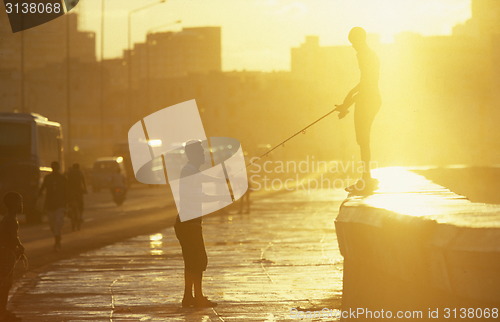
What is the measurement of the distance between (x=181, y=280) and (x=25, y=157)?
20.8 metres

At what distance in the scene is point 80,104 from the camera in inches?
6909

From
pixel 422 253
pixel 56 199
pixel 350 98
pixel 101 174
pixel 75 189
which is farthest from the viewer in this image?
pixel 101 174

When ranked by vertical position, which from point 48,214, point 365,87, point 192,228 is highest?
point 365,87

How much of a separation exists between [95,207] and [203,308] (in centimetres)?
3490

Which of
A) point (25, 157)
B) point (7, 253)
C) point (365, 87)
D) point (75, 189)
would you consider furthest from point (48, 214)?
point (365, 87)

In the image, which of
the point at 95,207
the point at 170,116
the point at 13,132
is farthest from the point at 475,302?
the point at 170,116

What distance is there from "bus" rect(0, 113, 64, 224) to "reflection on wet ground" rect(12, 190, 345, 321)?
332 inches

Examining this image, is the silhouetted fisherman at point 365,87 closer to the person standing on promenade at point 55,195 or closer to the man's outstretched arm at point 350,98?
the man's outstretched arm at point 350,98

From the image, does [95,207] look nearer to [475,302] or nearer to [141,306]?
[141,306]

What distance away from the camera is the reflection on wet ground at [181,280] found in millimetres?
13398

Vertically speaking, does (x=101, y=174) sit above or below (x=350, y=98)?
below

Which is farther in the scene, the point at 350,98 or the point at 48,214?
the point at 48,214

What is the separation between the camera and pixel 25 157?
122 ft

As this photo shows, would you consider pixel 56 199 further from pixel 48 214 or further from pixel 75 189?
pixel 75 189
